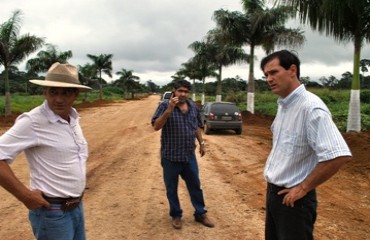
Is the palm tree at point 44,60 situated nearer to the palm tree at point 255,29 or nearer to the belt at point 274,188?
the palm tree at point 255,29

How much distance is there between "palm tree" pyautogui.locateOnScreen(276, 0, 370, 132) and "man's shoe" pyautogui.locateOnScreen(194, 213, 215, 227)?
8972 millimetres

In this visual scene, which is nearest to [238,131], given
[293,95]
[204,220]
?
[204,220]

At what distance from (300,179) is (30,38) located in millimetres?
21807

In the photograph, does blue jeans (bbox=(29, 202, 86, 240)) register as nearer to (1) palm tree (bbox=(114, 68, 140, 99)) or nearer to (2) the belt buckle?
(2) the belt buckle

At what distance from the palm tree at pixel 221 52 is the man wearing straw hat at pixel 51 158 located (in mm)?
22492

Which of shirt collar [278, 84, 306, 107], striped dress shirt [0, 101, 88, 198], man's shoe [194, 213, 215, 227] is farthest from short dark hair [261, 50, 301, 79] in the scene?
man's shoe [194, 213, 215, 227]

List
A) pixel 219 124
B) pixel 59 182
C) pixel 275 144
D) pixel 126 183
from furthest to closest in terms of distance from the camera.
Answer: pixel 219 124
pixel 126 183
pixel 275 144
pixel 59 182

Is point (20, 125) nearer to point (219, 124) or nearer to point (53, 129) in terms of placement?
point (53, 129)

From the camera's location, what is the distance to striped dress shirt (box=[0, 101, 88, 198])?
2418mm

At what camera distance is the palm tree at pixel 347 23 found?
40.0 ft

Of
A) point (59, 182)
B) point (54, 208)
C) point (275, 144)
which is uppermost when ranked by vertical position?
point (275, 144)

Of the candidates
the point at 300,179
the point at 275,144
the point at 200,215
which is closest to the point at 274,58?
the point at 275,144

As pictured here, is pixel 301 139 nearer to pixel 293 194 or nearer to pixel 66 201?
pixel 293 194

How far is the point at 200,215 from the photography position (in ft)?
17.3
